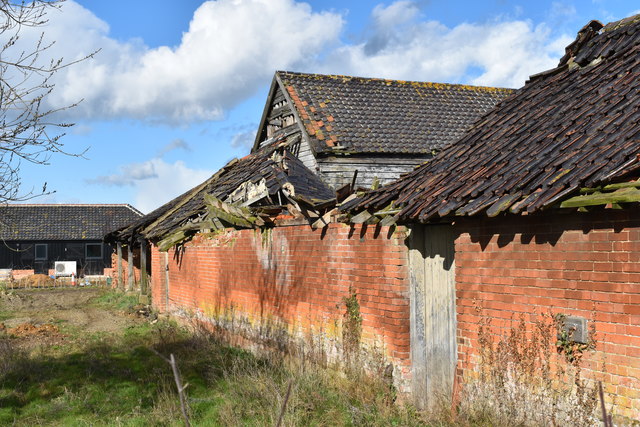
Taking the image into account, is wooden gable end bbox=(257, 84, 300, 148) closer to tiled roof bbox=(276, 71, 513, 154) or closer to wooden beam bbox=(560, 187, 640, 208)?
tiled roof bbox=(276, 71, 513, 154)

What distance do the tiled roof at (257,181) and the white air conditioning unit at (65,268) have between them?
63.7 ft

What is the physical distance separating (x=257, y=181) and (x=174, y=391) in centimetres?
657

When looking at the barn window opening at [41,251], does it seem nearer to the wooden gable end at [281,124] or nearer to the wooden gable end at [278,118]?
the wooden gable end at [281,124]

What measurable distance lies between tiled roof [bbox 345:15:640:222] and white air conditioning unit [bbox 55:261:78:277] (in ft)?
116

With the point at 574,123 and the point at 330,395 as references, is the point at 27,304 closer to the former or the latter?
the point at 330,395

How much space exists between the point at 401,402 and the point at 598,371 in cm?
255

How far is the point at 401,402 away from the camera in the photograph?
6840mm

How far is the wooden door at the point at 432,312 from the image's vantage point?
21.7ft

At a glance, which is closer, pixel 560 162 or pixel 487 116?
pixel 560 162

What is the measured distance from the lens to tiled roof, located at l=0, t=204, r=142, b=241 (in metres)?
39.8

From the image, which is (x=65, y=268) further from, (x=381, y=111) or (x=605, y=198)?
(x=605, y=198)

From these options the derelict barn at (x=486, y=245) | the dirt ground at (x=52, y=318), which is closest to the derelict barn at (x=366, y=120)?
the derelict barn at (x=486, y=245)

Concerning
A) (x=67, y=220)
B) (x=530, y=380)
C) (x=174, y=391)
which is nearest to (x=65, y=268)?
(x=67, y=220)

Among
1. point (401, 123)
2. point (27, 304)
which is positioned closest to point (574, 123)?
point (401, 123)
